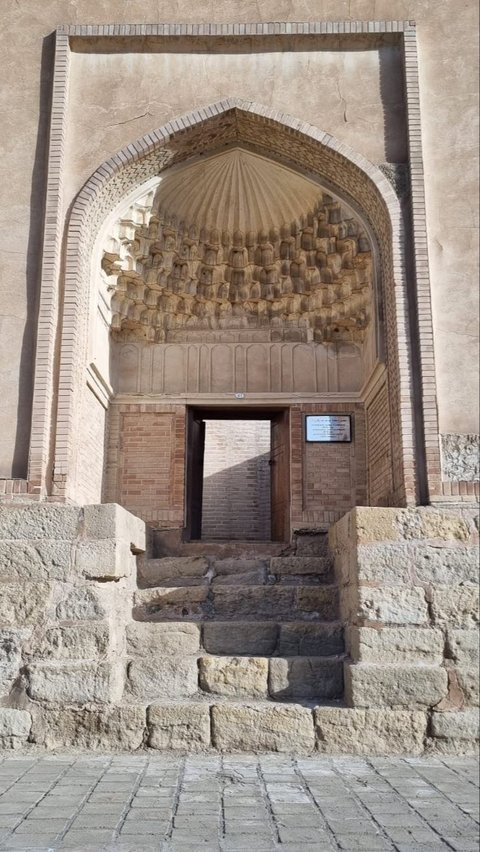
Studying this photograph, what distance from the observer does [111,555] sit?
4.75 m

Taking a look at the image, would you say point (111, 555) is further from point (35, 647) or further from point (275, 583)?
point (275, 583)

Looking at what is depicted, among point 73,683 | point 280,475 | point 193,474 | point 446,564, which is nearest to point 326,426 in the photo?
point 280,475

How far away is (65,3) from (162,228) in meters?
2.22

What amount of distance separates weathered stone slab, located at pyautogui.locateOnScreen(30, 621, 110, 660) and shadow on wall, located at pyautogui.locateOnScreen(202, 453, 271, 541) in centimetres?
772

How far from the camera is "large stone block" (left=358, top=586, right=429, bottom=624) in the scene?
177 inches

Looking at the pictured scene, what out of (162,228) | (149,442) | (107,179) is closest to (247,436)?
(149,442)

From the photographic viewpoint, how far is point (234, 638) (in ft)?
15.9

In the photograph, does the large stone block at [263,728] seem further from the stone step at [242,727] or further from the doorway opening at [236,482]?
the doorway opening at [236,482]

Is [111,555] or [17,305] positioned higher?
[17,305]

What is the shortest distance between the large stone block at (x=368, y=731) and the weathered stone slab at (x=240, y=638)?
2.40 ft

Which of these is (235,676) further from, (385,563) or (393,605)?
(385,563)

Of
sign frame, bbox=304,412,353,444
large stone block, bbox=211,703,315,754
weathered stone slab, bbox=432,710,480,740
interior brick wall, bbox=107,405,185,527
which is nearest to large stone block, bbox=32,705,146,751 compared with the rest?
large stone block, bbox=211,703,315,754

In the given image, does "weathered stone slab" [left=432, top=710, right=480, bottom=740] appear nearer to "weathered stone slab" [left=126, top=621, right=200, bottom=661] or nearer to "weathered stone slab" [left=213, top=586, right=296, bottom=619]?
"weathered stone slab" [left=213, top=586, right=296, bottom=619]

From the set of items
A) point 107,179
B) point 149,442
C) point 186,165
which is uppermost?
point 186,165
